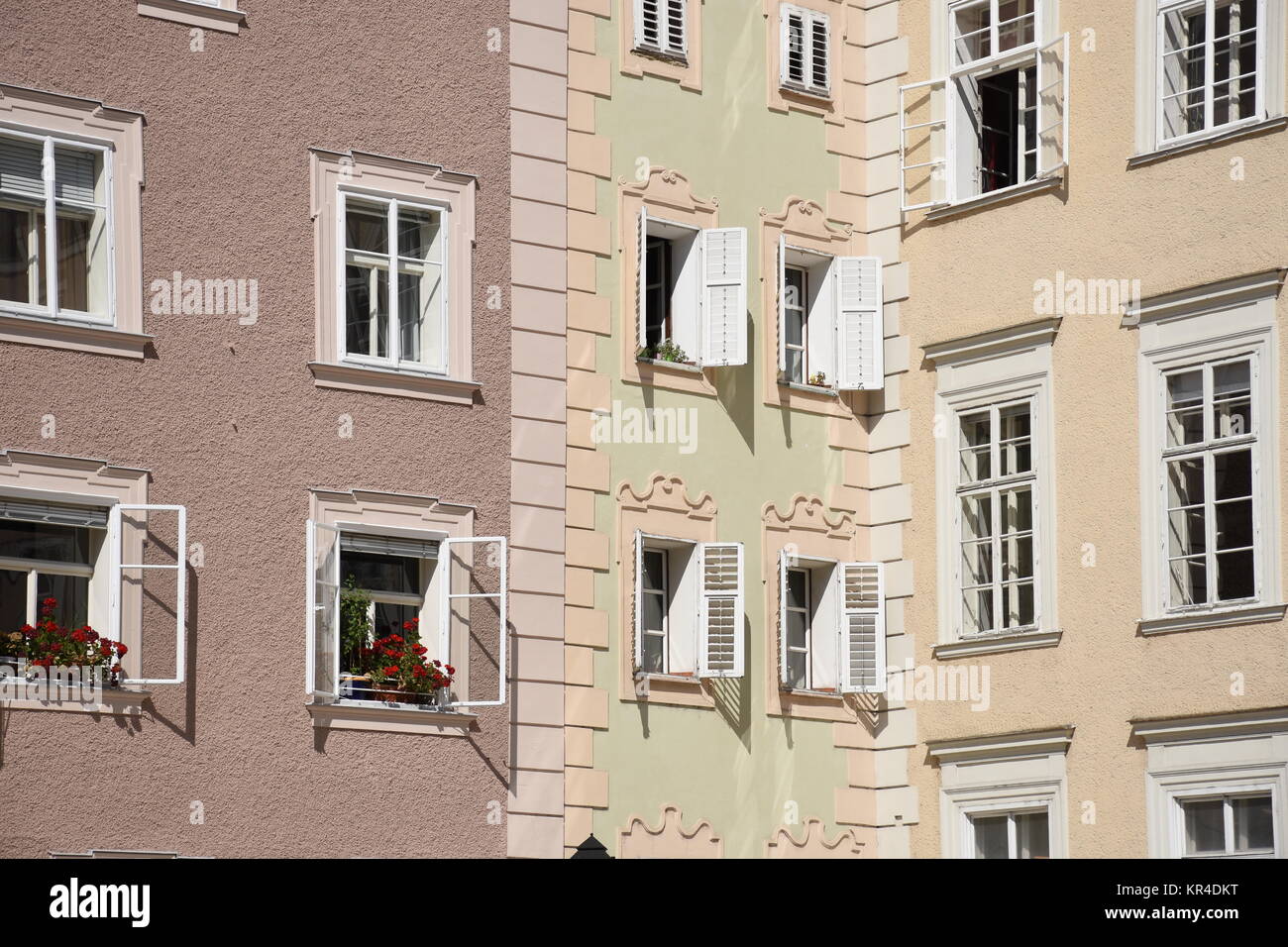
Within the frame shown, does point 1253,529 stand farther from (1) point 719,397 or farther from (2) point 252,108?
(2) point 252,108

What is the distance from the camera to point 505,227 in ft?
60.8

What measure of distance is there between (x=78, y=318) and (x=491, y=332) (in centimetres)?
342

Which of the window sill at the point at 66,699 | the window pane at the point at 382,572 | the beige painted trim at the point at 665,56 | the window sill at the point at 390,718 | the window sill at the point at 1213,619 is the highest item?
the beige painted trim at the point at 665,56

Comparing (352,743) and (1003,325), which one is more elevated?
(1003,325)

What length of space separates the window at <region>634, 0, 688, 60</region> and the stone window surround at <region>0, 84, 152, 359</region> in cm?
475

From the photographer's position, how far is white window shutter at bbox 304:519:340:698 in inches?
659

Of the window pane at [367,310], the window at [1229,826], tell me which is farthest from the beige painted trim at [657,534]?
the window at [1229,826]

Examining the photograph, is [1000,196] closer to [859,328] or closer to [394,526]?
[859,328]

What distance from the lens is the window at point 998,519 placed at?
63.4 feet

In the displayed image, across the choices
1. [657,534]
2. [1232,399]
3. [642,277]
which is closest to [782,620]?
[657,534]

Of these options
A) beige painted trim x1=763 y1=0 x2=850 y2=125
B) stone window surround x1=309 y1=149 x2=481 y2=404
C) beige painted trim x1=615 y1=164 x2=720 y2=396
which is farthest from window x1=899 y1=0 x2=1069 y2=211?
stone window surround x1=309 y1=149 x2=481 y2=404

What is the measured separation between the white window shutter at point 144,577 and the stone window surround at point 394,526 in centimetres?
Result: 114

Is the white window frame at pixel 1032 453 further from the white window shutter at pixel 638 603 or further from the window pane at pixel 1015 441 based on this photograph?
the white window shutter at pixel 638 603

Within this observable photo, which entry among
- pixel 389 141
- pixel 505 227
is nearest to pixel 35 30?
pixel 389 141
